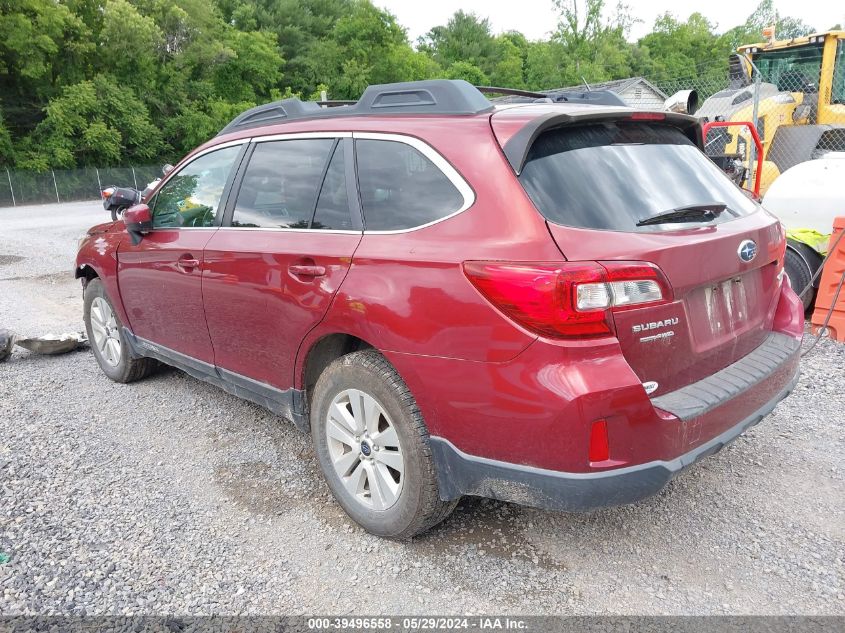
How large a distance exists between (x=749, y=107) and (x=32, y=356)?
9.90 m

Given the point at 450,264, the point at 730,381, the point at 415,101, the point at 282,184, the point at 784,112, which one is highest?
the point at 415,101

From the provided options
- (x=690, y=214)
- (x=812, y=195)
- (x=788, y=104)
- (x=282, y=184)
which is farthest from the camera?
(x=788, y=104)

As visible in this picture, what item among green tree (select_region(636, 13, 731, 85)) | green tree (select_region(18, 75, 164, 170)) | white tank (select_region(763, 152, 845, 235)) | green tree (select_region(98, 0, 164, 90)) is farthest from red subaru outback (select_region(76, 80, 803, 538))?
green tree (select_region(636, 13, 731, 85))

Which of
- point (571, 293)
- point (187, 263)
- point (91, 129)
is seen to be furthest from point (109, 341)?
point (91, 129)

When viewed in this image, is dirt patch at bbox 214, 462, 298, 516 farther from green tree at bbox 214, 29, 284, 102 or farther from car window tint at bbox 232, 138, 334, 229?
green tree at bbox 214, 29, 284, 102

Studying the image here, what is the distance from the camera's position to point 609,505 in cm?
234

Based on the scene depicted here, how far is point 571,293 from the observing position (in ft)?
7.20

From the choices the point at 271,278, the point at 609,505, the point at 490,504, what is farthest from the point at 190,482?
the point at 609,505

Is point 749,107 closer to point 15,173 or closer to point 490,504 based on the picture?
point 490,504

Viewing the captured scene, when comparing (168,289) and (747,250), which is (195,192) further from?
(747,250)

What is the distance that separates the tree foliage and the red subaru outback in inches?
1073

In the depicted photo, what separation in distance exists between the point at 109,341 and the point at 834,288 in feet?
19.5

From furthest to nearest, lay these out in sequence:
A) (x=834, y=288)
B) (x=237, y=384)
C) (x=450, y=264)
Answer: (x=834, y=288)
(x=237, y=384)
(x=450, y=264)

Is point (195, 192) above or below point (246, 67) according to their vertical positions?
below
